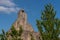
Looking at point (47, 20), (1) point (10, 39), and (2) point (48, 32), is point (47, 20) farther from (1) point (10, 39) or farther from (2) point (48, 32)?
(1) point (10, 39)

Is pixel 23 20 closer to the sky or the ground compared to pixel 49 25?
closer to the sky

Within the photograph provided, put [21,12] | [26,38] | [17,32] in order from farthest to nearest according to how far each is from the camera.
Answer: [21,12] < [26,38] < [17,32]

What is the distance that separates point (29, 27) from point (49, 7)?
71706 mm

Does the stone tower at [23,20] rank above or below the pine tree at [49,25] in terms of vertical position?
above

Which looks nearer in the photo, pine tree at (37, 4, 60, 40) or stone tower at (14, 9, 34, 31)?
pine tree at (37, 4, 60, 40)

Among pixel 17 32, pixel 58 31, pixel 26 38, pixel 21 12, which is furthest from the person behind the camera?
A: pixel 21 12

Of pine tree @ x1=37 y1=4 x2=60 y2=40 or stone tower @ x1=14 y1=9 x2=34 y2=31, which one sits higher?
stone tower @ x1=14 y1=9 x2=34 y2=31

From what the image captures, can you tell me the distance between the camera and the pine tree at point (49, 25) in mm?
28484

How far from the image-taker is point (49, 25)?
2911 centimetres

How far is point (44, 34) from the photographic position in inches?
1137

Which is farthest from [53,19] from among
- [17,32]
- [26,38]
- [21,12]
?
[21,12]

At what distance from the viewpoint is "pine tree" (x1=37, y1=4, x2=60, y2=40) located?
28.5m

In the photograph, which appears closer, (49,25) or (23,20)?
(49,25)

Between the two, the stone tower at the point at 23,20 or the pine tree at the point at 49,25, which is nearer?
the pine tree at the point at 49,25
